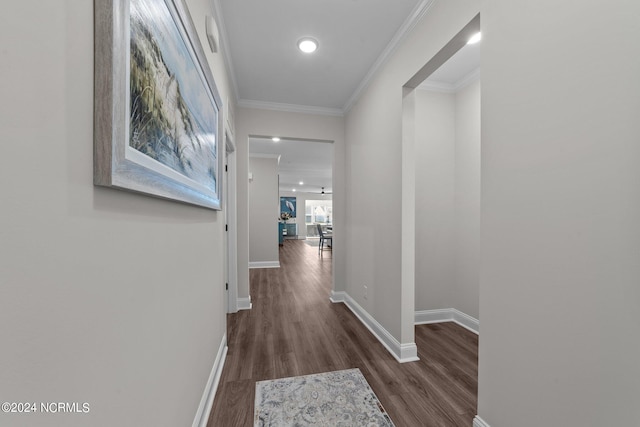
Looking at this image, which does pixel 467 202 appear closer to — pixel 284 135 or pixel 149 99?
pixel 284 135

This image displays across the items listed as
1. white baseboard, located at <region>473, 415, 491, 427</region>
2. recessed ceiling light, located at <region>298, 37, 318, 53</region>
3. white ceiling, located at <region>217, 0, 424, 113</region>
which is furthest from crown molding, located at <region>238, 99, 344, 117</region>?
white baseboard, located at <region>473, 415, 491, 427</region>

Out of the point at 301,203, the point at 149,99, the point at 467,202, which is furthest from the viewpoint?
the point at 301,203

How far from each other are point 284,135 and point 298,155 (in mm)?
2639

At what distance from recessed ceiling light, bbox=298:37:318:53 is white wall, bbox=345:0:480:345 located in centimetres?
69

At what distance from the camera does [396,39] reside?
6.86 ft

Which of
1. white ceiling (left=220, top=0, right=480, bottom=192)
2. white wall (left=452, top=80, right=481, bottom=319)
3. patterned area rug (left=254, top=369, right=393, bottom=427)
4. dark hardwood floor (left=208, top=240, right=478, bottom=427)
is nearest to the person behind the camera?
patterned area rug (left=254, top=369, right=393, bottom=427)

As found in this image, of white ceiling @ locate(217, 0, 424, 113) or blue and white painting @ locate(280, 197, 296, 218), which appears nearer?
white ceiling @ locate(217, 0, 424, 113)

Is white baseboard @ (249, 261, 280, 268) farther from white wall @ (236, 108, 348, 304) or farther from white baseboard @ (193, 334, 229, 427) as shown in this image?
white baseboard @ (193, 334, 229, 427)

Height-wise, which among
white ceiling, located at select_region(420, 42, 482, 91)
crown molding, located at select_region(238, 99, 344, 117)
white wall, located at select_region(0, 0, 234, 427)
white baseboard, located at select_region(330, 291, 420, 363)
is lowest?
white baseboard, located at select_region(330, 291, 420, 363)

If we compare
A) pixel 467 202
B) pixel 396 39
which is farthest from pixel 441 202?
pixel 396 39

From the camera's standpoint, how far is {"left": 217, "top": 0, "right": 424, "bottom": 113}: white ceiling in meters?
1.80

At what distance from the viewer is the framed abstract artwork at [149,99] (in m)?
0.55

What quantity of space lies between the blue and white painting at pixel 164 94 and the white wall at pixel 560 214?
1.47 meters

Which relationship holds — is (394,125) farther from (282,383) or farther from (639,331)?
(282,383)
